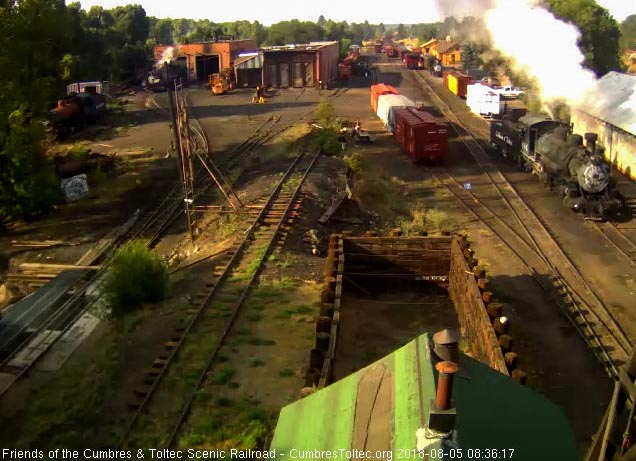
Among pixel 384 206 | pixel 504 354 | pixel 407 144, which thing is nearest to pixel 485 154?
pixel 407 144

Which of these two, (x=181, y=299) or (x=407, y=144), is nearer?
(x=181, y=299)

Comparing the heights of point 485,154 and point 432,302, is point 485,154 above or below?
above

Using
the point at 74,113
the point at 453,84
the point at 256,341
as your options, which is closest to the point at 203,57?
the point at 453,84

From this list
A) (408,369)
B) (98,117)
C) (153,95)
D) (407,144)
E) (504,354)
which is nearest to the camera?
(408,369)

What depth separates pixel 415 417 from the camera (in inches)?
164

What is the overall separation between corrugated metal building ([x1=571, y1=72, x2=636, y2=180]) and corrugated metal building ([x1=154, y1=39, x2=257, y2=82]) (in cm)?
4788

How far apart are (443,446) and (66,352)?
11.4m

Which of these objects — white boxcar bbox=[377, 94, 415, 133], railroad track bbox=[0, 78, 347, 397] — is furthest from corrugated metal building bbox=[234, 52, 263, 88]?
white boxcar bbox=[377, 94, 415, 133]

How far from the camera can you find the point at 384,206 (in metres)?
23.3

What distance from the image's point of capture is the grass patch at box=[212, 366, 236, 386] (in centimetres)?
1065

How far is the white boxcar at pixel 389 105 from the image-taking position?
36312mm

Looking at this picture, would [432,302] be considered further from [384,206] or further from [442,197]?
[442,197]

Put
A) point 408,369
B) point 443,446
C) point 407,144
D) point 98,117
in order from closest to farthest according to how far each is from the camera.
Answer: point 443,446
point 408,369
point 407,144
point 98,117

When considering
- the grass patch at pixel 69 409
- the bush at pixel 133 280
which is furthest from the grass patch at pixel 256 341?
the bush at pixel 133 280
